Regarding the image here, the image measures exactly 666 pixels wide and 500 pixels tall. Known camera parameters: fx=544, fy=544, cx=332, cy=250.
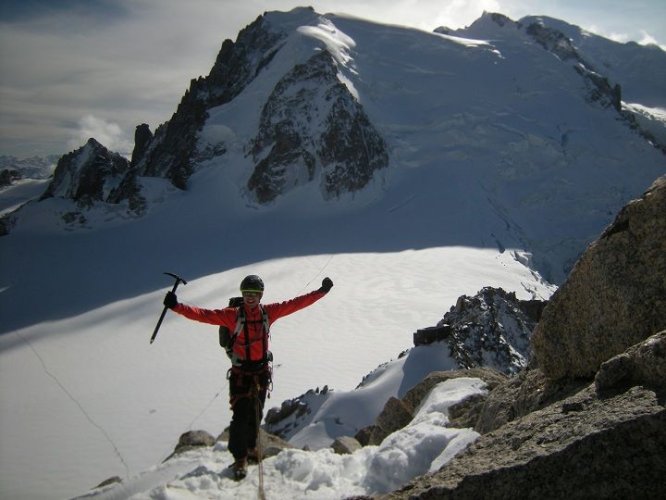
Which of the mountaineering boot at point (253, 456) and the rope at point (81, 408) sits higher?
the mountaineering boot at point (253, 456)

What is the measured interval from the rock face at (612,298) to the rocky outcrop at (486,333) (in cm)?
887

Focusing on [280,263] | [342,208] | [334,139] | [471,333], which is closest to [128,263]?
[280,263]

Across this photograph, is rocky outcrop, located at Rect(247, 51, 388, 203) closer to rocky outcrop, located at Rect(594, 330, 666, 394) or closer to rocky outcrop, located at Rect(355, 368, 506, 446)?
rocky outcrop, located at Rect(355, 368, 506, 446)

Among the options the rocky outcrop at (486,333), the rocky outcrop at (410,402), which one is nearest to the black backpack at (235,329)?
the rocky outcrop at (410,402)

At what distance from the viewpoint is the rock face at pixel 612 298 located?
3938 millimetres

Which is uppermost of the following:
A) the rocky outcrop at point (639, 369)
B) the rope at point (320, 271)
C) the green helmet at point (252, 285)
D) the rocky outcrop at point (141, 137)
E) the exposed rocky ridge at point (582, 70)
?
the exposed rocky ridge at point (582, 70)

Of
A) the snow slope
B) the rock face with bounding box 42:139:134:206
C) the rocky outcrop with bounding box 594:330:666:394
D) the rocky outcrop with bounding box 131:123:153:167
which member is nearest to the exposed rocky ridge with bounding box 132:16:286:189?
the rocky outcrop with bounding box 131:123:153:167

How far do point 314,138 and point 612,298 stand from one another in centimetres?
4916

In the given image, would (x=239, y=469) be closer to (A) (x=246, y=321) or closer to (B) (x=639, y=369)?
(A) (x=246, y=321)

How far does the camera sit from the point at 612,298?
4.18m

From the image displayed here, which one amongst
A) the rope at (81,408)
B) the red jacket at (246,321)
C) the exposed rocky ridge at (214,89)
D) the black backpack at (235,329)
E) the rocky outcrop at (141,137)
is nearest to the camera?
the red jacket at (246,321)

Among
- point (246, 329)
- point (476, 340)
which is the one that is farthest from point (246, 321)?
point (476, 340)

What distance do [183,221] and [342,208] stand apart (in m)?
13.7

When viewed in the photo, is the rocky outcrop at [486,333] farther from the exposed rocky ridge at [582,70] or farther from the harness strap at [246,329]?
the exposed rocky ridge at [582,70]
